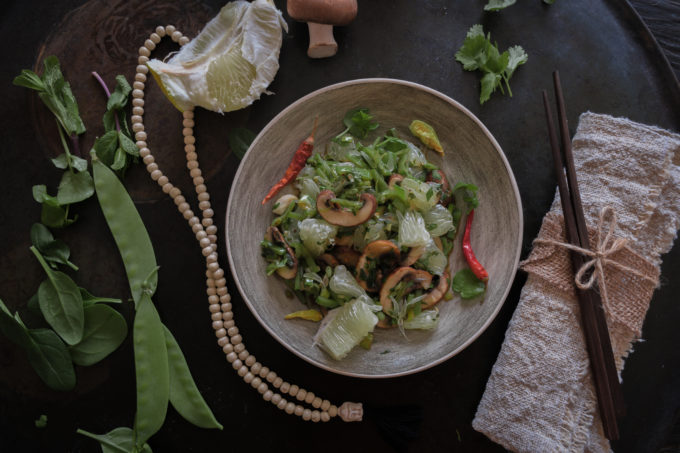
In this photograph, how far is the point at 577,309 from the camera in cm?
210

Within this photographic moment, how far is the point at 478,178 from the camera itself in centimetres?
223

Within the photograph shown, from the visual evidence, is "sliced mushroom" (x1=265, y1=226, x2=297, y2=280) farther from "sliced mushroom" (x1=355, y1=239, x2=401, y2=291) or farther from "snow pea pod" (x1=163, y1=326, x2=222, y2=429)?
"snow pea pod" (x1=163, y1=326, x2=222, y2=429)

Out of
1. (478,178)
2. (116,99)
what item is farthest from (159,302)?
(478,178)

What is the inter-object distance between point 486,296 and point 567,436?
69 cm

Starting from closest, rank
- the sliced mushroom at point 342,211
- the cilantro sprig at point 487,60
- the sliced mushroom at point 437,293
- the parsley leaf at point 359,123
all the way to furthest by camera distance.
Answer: the sliced mushroom at point 342,211
the sliced mushroom at point 437,293
the parsley leaf at point 359,123
the cilantro sprig at point 487,60

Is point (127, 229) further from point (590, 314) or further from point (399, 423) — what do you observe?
point (590, 314)

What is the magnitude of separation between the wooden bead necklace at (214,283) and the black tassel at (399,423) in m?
0.11

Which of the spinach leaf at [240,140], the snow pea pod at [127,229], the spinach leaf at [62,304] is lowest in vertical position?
the spinach leaf at [62,304]

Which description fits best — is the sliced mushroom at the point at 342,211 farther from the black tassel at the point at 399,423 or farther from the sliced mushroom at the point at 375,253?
the black tassel at the point at 399,423

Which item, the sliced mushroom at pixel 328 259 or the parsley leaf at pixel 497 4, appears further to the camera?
the parsley leaf at pixel 497 4

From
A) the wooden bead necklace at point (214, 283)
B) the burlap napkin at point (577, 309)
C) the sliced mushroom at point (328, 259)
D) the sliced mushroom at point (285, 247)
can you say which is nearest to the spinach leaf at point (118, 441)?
the wooden bead necklace at point (214, 283)

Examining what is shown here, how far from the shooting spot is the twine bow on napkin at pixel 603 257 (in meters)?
2.01

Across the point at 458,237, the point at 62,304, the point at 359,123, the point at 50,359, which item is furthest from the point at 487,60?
the point at 50,359

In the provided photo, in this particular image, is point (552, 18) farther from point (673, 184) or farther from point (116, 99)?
point (116, 99)
